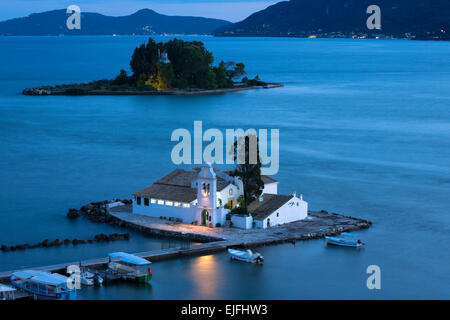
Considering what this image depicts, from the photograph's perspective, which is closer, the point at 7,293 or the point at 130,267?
the point at 7,293

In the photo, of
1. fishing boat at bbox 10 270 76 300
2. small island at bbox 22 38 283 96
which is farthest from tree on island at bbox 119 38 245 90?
fishing boat at bbox 10 270 76 300

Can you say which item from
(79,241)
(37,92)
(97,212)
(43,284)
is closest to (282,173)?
(97,212)

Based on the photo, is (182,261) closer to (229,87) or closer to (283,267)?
(283,267)

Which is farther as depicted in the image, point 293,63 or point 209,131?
point 293,63

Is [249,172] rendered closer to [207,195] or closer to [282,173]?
[207,195]

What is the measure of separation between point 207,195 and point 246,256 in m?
4.54

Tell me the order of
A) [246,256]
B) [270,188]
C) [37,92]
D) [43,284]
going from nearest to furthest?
[43,284]
[246,256]
[270,188]
[37,92]

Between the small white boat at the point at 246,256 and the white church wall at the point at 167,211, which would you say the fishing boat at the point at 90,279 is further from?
the white church wall at the point at 167,211

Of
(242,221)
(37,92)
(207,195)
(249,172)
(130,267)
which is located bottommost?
(130,267)

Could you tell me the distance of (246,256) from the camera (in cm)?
3266

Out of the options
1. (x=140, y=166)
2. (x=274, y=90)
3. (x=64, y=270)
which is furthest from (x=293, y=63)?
(x=64, y=270)

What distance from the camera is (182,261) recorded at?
107ft

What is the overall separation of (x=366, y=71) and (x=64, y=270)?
5655 inches

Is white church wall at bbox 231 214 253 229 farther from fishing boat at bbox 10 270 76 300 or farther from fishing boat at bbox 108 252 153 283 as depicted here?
fishing boat at bbox 10 270 76 300
